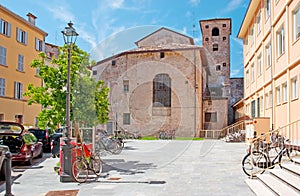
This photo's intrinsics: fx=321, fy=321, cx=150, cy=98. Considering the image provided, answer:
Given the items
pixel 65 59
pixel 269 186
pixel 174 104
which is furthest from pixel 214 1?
pixel 174 104

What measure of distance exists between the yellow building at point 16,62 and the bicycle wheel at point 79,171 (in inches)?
737

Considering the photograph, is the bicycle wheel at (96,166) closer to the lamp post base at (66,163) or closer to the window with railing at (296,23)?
the lamp post base at (66,163)

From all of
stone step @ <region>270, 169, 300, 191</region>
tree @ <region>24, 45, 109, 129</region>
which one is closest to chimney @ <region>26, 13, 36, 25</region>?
tree @ <region>24, 45, 109, 129</region>

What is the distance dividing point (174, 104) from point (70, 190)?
2459 centimetres

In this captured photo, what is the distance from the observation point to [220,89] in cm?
3894

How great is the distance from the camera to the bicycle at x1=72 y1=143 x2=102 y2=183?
866cm

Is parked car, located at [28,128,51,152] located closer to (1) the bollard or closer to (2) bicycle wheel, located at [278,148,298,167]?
(1) the bollard

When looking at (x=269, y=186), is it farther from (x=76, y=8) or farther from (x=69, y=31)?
(x=76, y=8)

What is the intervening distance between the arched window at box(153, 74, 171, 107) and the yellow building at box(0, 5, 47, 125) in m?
11.5

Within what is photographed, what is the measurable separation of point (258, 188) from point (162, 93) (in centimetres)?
2518

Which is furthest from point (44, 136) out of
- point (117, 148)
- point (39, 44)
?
point (39, 44)

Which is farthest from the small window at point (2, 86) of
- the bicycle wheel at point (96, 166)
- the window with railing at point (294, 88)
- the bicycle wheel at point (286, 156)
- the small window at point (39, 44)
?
the bicycle wheel at point (286, 156)

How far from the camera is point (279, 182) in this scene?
719 centimetres

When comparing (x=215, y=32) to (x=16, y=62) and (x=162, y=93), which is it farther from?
(x=16, y=62)
